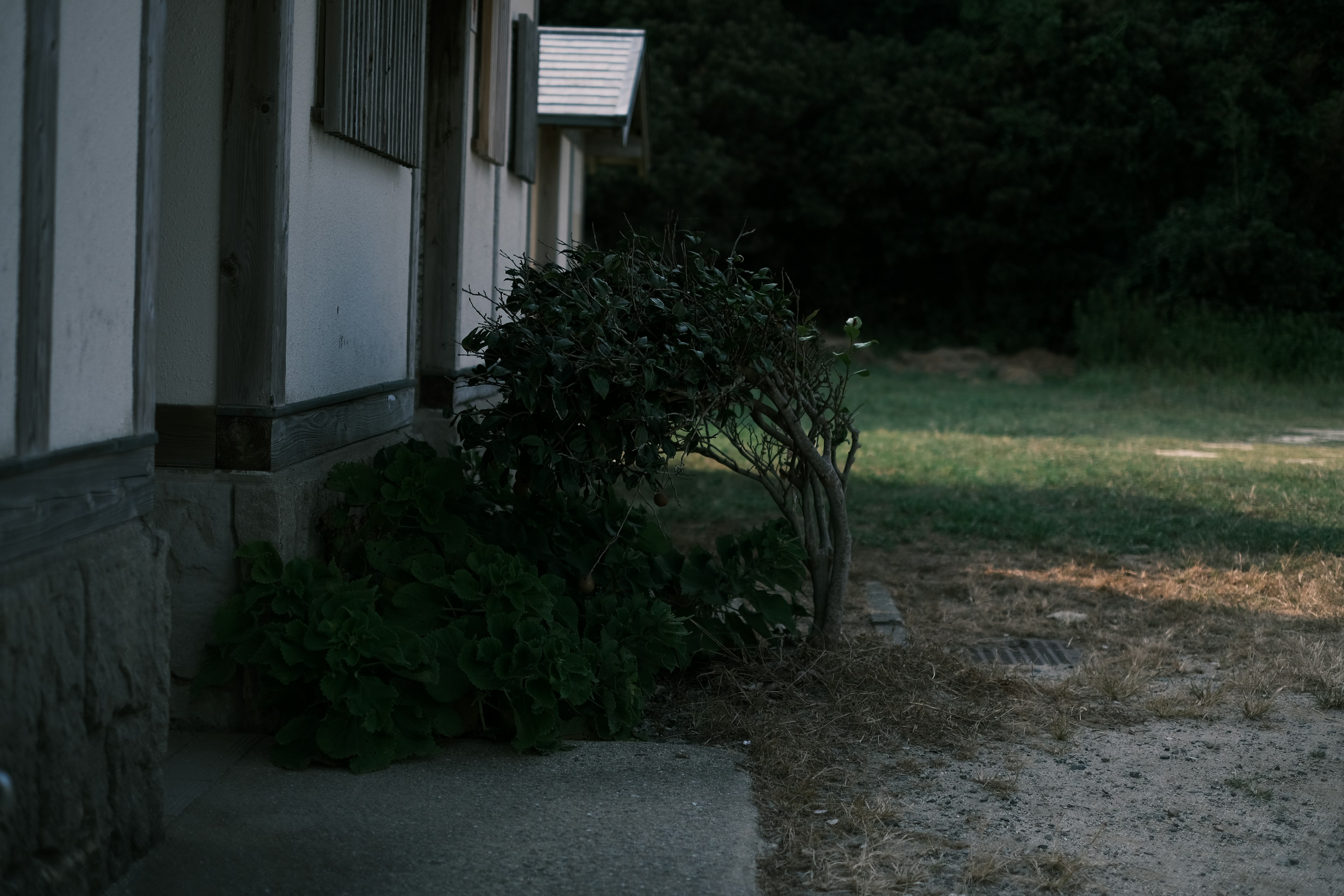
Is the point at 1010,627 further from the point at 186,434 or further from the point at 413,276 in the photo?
the point at 186,434

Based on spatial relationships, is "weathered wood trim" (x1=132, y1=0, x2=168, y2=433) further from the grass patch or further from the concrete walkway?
the grass patch

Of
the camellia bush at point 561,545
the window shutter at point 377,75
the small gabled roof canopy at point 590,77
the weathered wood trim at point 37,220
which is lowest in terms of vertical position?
the camellia bush at point 561,545

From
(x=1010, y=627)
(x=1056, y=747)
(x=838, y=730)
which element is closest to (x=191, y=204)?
(x=838, y=730)

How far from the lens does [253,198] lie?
3.76 meters

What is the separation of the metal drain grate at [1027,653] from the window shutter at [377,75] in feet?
9.87

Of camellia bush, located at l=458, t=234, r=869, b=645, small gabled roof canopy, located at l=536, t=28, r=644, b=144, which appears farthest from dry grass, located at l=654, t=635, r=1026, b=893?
small gabled roof canopy, located at l=536, t=28, r=644, b=144

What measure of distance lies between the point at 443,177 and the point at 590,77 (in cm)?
657

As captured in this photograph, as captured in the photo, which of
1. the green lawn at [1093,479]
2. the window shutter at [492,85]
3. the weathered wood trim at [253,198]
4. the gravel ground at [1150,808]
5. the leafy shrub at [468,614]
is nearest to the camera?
the gravel ground at [1150,808]

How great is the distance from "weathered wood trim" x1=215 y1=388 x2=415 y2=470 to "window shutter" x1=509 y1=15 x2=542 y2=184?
3475mm

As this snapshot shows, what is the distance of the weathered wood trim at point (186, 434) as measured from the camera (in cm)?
381

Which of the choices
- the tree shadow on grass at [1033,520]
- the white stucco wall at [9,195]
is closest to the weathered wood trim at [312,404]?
the white stucco wall at [9,195]

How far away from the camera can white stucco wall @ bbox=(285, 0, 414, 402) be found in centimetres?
401

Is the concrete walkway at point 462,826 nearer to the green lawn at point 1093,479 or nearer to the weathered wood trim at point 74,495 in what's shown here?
the weathered wood trim at point 74,495

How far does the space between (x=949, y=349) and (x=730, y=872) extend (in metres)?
22.5
